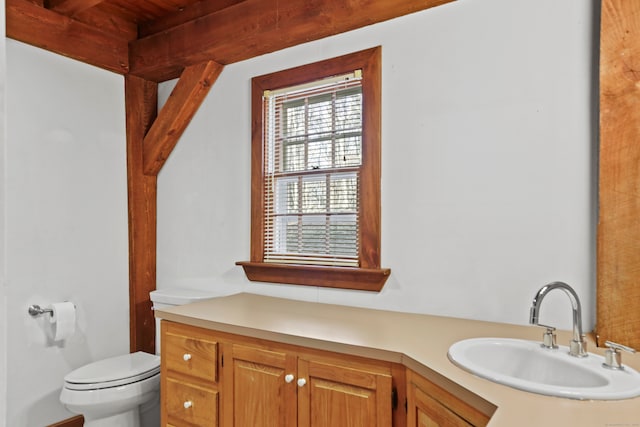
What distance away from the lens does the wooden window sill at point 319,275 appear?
1.98m

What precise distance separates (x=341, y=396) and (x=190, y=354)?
30.3 inches

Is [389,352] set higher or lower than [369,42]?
lower

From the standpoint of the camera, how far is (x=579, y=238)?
5.09 ft

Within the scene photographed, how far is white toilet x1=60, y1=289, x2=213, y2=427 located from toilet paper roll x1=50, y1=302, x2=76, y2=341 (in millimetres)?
268

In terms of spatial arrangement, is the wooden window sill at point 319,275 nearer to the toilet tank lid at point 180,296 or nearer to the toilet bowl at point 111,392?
the toilet tank lid at point 180,296

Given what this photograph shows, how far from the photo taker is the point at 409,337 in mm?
1500

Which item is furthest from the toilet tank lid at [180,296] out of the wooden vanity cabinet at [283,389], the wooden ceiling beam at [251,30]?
the wooden ceiling beam at [251,30]

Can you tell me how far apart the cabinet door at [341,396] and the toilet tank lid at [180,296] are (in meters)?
1.07

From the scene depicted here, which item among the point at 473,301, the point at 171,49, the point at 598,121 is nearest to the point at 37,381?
the point at 171,49

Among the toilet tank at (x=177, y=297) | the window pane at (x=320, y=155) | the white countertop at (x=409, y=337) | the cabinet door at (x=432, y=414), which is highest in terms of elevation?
the window pane at (x=320, y=155)

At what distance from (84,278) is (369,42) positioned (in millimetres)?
2218

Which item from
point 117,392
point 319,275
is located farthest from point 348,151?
point 117,392

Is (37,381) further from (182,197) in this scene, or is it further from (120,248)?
(182,197)

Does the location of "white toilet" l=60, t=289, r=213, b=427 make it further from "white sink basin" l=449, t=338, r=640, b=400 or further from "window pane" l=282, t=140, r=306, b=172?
"white sink basin" l=449, t=338, r=640, b=400
